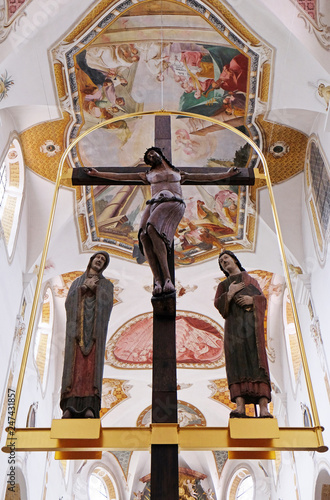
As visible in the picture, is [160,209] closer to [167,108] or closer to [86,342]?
[86,342]

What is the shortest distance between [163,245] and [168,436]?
1.49 meters

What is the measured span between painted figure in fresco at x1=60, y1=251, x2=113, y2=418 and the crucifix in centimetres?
49

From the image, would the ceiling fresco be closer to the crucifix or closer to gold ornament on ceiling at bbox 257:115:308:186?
gold ornament on ceiling at bbox 257:115:308:186

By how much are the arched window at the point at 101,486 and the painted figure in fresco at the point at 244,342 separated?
11.7m

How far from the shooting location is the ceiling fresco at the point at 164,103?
937 cm

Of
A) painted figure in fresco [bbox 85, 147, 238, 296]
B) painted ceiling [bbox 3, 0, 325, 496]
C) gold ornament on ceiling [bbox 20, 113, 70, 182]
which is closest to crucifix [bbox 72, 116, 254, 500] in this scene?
painted figure in fresco [bbox 85, 147, 238, 296]

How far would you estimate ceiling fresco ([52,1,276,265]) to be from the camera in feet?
30.7

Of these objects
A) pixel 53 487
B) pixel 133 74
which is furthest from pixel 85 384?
pixel 53 487

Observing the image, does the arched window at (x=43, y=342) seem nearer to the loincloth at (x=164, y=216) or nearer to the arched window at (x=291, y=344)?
the loincloth at (x=164, y=216)

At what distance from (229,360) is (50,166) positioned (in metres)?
7.84

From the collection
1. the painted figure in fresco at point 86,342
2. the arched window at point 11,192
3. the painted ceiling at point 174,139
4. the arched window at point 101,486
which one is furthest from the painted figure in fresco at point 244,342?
the arched window at point 101,486

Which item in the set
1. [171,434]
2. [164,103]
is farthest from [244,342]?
[164,103]

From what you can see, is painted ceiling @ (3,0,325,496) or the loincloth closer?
the loincloth

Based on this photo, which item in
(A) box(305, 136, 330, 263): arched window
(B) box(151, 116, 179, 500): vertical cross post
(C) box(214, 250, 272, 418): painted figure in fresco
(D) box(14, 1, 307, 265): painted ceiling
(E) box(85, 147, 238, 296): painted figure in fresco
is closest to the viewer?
(B) box(151, 116, 179, 500): vertical cross post
